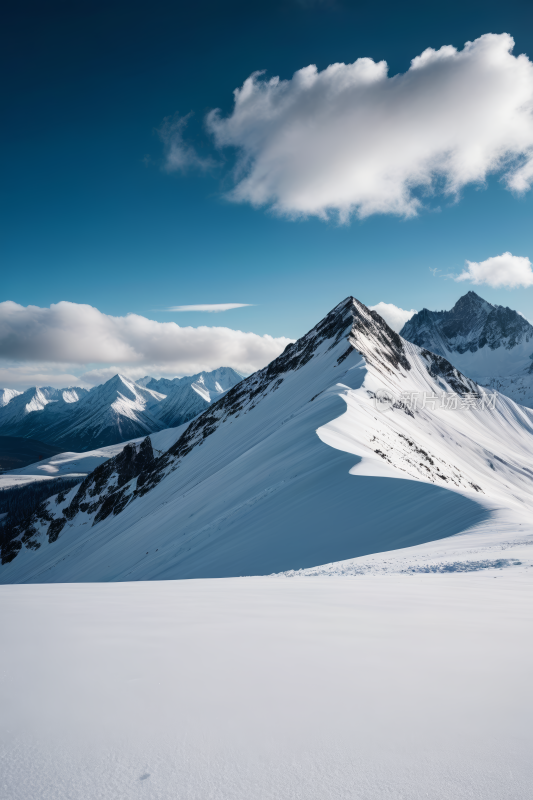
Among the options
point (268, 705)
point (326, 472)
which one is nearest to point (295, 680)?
point (268, 705)

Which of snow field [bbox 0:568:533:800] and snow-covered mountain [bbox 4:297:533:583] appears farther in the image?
snow-covered mountain [bbox 4:297:533:583]

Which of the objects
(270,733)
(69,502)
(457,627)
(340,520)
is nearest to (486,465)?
(340,520)

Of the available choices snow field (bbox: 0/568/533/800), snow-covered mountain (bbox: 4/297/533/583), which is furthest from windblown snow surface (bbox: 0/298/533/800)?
snow-covered mountain (bbox: 4/297/533/583)

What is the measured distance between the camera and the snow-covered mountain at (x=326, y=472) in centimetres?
1360

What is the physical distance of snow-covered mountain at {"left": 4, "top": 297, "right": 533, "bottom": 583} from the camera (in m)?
13.6

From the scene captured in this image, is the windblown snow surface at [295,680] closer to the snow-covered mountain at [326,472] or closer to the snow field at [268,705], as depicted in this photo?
the snow field at [268,705]

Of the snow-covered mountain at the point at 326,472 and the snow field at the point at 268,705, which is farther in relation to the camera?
the snow-covered mountain at the point at 326,472

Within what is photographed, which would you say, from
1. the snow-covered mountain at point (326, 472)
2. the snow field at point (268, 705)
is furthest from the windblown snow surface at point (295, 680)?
the snow-covered mountain at point (326, 472)

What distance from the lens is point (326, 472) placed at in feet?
55.6

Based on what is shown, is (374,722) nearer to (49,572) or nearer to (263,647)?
(263,647)

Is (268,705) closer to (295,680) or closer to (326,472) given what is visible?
(295,680)

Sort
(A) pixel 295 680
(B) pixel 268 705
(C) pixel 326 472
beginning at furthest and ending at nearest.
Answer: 1. (C) pixel 326 472
2. (A) pixel 295 680
3. (B) pixel 268 705

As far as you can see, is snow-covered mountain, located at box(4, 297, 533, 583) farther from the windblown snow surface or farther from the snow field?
the snow field

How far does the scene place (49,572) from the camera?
50.8 m
